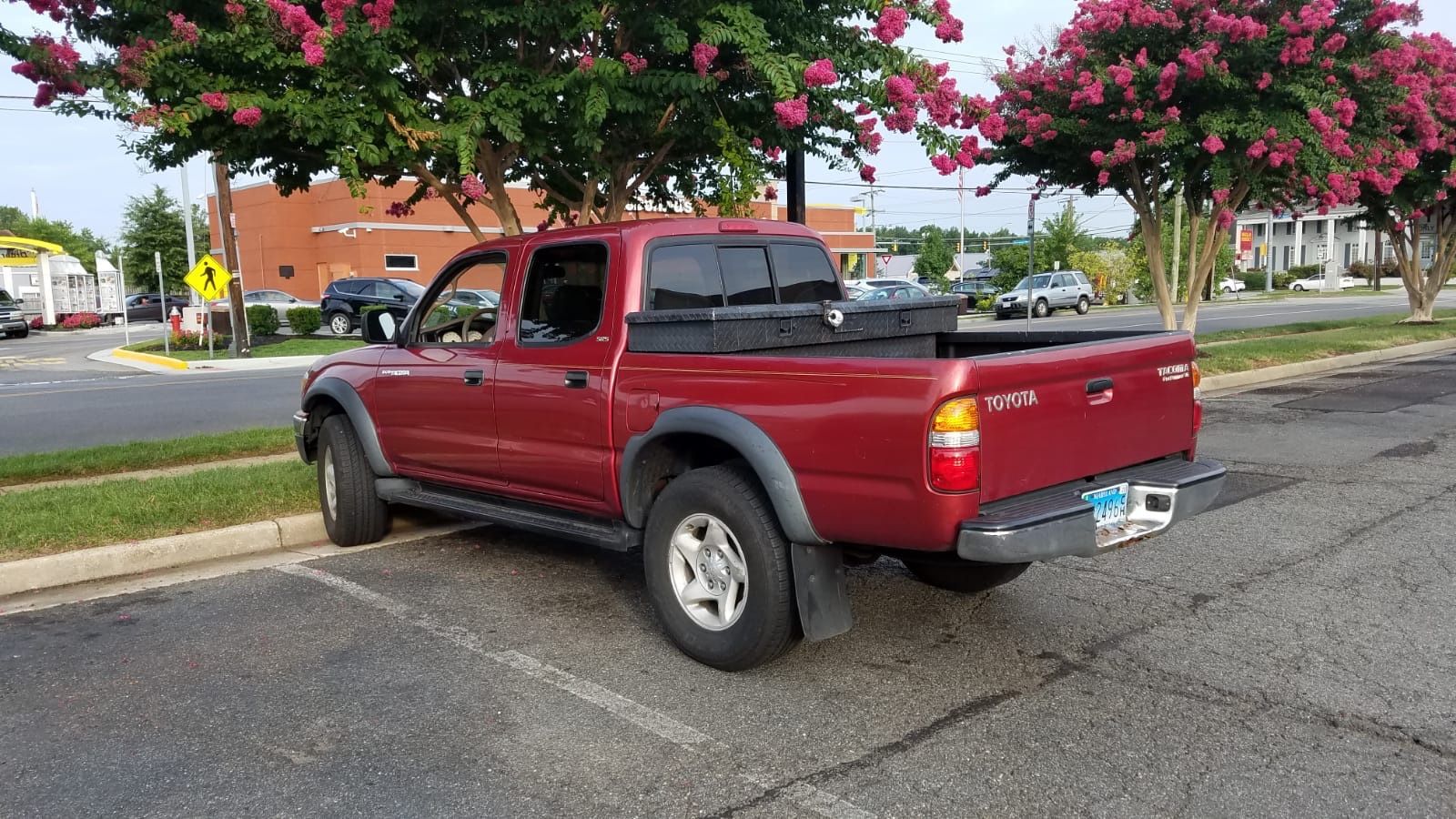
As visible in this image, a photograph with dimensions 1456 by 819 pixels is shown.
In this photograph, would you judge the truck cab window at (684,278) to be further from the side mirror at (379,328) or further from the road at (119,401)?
the side mirror at (379,328)

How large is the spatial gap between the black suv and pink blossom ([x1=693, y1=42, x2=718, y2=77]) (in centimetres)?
2413

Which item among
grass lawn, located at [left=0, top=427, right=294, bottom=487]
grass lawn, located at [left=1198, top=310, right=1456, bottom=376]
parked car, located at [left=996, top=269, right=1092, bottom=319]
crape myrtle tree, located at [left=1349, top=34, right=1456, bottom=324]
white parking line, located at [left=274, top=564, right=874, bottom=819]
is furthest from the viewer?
parked car, located at [left=996, top=269, right=1092, bottom=319]

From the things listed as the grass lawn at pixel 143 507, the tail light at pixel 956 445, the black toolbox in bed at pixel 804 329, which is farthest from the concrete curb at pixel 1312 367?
the tail light at pixel 956 445

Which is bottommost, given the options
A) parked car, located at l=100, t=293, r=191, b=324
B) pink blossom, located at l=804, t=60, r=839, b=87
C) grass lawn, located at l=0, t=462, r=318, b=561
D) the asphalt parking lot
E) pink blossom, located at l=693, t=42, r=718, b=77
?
the asphalt parking lot

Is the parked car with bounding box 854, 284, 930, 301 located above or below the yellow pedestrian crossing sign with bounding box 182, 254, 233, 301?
below

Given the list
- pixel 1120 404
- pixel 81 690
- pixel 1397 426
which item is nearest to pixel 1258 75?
pixel 1397 426

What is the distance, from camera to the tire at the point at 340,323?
99.8 ft

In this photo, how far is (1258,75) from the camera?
13922 millimetres

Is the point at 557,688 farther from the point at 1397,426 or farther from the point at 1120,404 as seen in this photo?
the point at 1397,426

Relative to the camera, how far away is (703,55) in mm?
7332

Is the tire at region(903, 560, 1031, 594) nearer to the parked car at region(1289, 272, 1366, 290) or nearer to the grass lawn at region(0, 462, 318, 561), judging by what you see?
the grass lawn at region(0, 462, 318, 561)

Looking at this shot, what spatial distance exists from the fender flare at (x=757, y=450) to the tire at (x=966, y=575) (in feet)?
3.59

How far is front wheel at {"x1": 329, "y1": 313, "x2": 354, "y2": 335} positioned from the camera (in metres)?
30.4

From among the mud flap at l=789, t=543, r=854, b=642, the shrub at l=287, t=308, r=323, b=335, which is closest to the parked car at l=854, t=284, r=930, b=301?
the shrub at l=287, t=308, r=323, b=335
